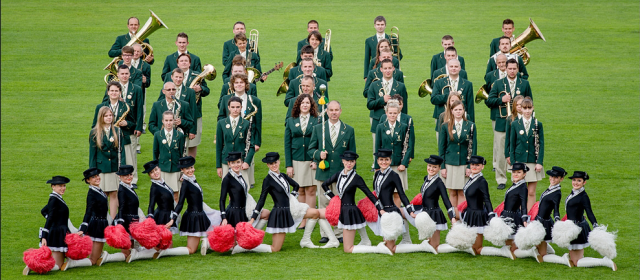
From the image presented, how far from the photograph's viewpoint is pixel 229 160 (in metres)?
9.96

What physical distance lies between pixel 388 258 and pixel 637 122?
8.85 m

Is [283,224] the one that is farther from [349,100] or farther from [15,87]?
[15,87]

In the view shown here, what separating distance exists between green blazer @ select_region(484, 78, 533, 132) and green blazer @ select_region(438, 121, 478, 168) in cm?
195

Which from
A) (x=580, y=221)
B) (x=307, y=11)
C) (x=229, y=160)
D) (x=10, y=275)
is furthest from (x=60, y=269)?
(x=307, y=11)

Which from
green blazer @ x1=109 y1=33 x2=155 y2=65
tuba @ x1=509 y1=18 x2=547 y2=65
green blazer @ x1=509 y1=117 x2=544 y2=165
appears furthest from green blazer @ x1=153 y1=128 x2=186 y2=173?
tuba @ x1=509 y1=18 x2=547 y2=65

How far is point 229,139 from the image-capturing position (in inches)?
458

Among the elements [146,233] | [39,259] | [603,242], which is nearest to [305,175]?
[146,233]

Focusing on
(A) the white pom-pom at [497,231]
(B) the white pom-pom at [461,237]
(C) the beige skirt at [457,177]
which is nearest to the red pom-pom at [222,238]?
(B) the white pom-pom at [461,237]

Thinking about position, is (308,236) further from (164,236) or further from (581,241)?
(581,241)

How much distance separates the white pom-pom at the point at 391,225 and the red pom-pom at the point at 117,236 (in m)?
2.91

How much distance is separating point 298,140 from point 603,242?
13.6 feet

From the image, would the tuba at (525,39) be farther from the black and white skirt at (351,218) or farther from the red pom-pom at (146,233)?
the red pom-pom at (146,233)

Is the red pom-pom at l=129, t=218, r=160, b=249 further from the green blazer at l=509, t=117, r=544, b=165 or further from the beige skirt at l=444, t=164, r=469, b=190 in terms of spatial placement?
the green blazer at l=509, t=117, r=544, b=165

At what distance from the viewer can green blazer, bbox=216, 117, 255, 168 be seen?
11609mm
